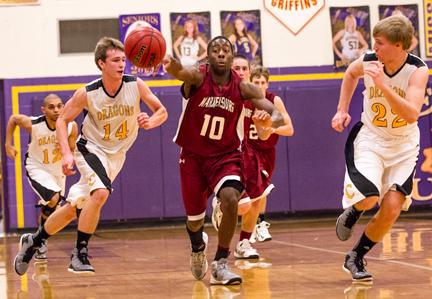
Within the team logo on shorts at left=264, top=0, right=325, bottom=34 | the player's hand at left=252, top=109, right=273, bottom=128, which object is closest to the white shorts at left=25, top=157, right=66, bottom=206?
the player's hand at left=252, top=109, right=273, bottom=128

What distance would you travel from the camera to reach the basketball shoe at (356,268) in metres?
6.11

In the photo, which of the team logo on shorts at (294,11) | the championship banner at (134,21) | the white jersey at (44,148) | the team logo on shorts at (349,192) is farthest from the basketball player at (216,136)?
the team logo on shorts at (294,11)

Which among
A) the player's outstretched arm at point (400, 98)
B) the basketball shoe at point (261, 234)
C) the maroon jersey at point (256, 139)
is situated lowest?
the basketball shoe at point (261, 234)

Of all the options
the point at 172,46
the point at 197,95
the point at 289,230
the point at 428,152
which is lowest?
the point at 289,230

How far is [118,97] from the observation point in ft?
23.8

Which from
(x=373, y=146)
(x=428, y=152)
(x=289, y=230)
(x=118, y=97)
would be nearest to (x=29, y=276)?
(x=118, y=97)

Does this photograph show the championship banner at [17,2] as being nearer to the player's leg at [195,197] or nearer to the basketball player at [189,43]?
the basketball player at [189,43]

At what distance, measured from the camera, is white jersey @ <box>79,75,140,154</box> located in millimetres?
7180

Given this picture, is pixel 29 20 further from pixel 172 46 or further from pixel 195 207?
pixel 195 207

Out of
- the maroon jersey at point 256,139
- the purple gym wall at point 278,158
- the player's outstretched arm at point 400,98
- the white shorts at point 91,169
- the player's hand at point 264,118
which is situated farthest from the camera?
the purple gym wall at point 278,158

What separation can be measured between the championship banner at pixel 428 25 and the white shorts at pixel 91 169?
7.51 meters

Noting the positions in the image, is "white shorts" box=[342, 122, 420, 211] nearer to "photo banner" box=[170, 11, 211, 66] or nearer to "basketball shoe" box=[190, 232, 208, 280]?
"basketball shoe" box=[190, 232, 208, 280]

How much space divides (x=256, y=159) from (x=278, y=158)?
4.93 m

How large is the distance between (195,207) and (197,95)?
2.74 ft
